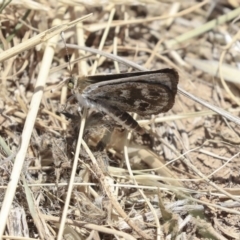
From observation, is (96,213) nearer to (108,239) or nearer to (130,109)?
(108,239)

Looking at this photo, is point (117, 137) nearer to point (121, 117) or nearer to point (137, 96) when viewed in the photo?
point (121, 117)

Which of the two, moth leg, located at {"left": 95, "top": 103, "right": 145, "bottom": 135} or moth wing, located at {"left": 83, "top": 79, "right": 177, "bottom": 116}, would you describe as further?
moth leg, located at {"left": 95, "top": 103, "right": 145, "bottom": 135}

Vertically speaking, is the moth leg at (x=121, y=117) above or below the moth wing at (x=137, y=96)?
below

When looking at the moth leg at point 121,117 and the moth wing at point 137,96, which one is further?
the moth leg at point 121,117

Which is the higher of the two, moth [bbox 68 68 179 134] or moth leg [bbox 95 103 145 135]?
moth [bbox 68 68 179 134]

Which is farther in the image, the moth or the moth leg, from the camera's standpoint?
the moth leg
